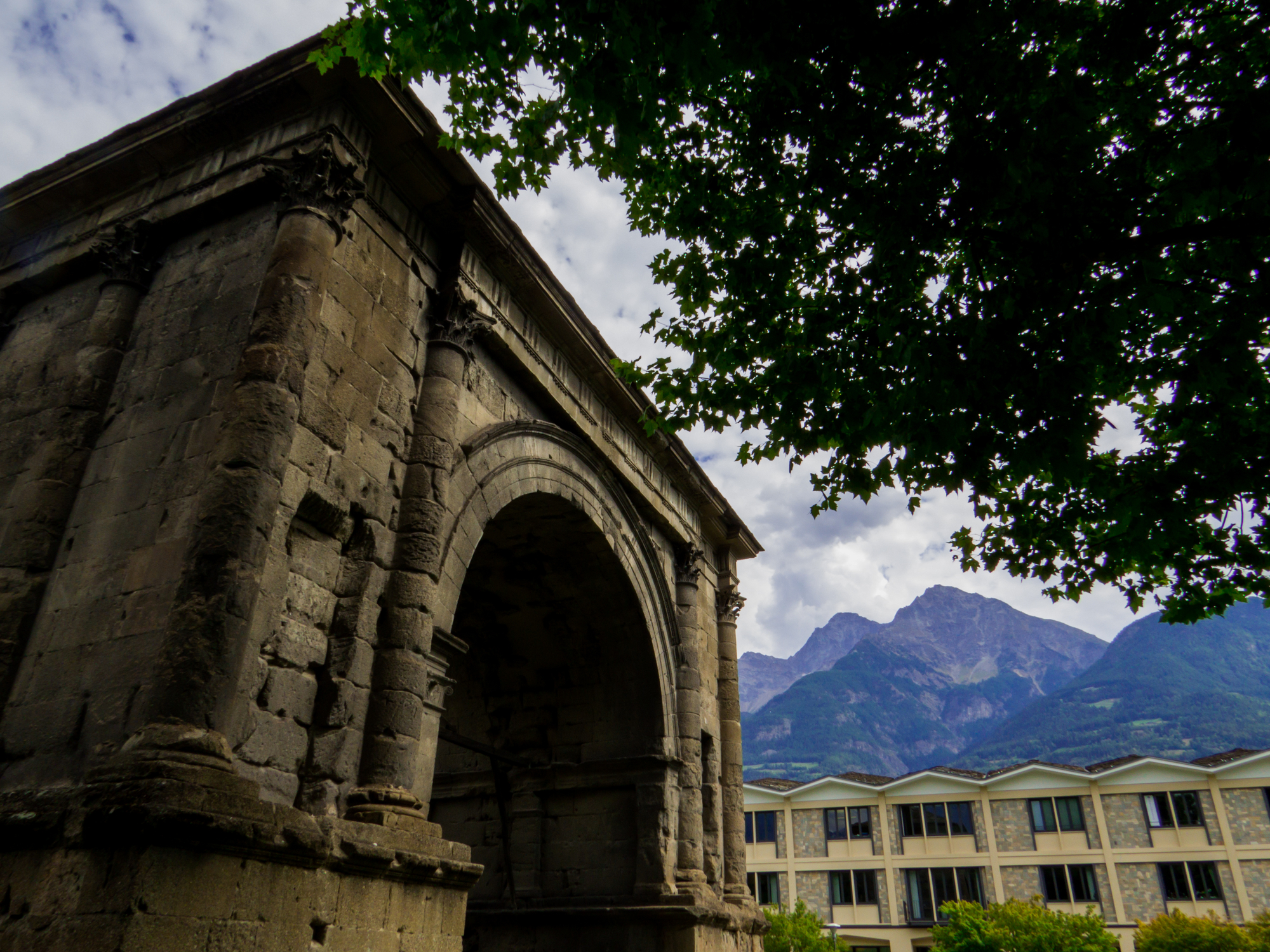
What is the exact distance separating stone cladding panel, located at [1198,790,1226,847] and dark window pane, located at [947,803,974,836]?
25.8ft

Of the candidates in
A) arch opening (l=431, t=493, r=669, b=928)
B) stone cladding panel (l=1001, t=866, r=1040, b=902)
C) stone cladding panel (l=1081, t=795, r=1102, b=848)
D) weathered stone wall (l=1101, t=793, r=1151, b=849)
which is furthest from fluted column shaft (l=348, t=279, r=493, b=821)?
weathered stone wall (l=1101, t=793, r=1151, b=849)

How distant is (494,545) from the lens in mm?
11523

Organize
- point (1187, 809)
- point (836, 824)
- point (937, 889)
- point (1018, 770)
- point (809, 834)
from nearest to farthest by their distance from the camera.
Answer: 1. point (1187, 809)
2. point (1018, 770)
3. point (937, 889)
4. point (836, 824)
5. point (809, 834)

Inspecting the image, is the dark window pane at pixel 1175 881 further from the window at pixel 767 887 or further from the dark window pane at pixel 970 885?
the window at pixel 767 887

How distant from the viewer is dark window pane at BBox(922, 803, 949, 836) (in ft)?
113

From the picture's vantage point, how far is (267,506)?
5723 mm

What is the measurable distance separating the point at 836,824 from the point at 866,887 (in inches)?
105

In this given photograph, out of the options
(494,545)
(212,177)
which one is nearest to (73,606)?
(212,177)

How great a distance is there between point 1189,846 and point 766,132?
34.1 metres

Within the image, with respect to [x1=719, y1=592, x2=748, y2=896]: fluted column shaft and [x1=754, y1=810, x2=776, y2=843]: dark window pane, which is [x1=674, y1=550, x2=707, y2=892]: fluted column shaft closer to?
[x1=719, y1=592, x2=748, y2=896]: fluted column shaft

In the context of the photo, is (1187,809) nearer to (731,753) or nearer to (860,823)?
(860,823)

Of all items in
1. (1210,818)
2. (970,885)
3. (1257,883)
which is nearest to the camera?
(1257,883)

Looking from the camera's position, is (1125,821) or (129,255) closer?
(129,255)

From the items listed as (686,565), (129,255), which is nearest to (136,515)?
(129,255)
